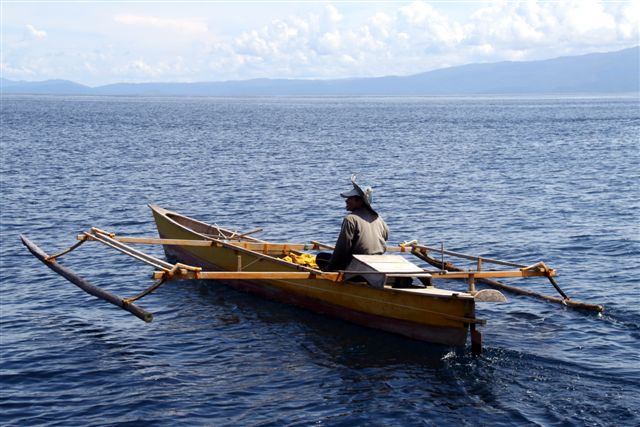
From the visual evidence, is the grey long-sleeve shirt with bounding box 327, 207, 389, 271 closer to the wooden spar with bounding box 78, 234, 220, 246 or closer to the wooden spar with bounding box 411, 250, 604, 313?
the wooden spar with bounding box 411, 250, 604, 313

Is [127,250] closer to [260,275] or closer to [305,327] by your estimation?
[260,275]

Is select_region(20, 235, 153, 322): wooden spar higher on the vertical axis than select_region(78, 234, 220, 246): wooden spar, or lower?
lower

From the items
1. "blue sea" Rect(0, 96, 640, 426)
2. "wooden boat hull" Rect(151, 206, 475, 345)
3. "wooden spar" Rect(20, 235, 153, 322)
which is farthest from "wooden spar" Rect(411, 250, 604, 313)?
"wooden spar" Rect(20, 235, 153, 322)

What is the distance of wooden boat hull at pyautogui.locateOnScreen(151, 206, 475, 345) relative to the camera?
15578mm

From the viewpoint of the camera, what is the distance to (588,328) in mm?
17312

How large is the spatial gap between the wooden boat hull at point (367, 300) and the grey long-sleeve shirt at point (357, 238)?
22.2 inches

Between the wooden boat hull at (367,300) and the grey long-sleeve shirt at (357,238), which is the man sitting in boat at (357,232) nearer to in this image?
the grey long-sleeve shirt at (357,238)

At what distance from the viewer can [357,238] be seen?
668 inches

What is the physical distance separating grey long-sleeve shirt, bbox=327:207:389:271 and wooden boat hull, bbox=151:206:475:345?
563 millimetres

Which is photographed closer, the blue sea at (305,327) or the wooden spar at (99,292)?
the blue sea at (305,327)

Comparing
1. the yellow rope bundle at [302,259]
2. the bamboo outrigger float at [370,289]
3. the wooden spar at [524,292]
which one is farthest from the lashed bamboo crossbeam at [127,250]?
the wooden spar at [524,292]

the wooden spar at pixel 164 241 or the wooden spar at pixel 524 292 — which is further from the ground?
the wooden spar at pixel 164 241

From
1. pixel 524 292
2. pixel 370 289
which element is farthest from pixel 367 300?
pixel 524 292

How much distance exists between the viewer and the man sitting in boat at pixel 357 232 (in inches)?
657
